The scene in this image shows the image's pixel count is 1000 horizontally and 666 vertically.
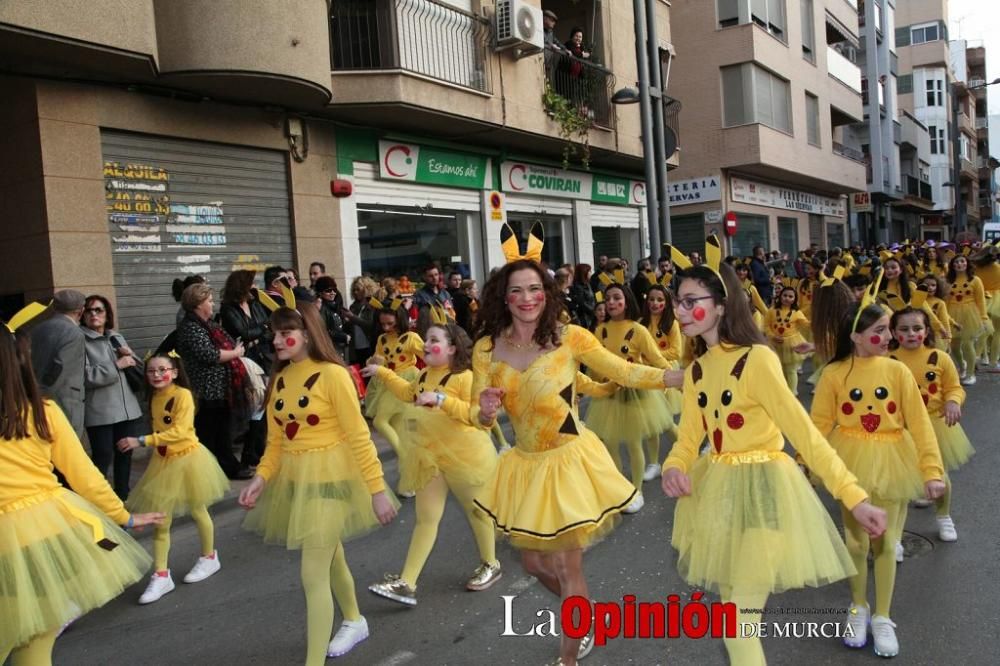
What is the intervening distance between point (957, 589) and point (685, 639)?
1.62 m

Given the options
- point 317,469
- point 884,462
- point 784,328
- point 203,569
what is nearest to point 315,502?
point 317,469

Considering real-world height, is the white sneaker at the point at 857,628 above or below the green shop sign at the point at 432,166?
below

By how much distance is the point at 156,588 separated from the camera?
500cm

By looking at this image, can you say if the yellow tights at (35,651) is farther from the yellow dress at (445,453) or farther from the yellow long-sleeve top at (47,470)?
the yellow dress at (445,453)

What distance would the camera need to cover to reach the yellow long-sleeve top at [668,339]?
7.24 metres

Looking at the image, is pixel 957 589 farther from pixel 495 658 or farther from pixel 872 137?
pixel 872 137

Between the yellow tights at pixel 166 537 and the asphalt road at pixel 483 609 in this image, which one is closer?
the asphalt road at pixel 483 609

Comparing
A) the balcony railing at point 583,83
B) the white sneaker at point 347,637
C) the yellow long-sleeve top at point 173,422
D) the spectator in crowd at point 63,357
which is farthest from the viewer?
the balcony railing at point 583,83

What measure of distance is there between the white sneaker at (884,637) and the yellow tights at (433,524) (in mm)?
2139

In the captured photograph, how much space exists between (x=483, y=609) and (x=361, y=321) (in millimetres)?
5712

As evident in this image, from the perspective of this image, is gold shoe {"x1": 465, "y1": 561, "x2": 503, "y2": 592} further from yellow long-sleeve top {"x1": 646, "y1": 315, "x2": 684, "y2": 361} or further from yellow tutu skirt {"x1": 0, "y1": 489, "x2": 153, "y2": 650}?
yellow long-sleeve top {"x1": 646, "y1": 315, "x2": 684, "y2": 361}

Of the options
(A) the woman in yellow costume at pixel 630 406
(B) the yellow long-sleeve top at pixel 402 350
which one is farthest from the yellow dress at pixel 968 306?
(B) the yellow long-sleeve top at pixel 402 350

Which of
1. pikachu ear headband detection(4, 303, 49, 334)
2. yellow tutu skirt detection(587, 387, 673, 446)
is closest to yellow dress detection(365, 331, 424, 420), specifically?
yellow tutu skirt detection(587, 387, 673, 446)

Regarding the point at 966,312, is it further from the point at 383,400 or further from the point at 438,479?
the point at 438,479
